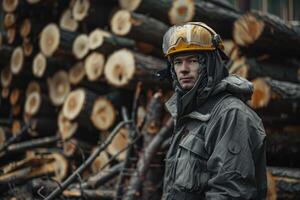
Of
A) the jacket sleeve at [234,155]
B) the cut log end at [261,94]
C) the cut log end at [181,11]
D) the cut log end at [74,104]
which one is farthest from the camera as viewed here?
the cut log end at [74,104]

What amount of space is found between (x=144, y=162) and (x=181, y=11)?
211 centimetres

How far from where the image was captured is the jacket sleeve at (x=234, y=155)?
2.49 metres

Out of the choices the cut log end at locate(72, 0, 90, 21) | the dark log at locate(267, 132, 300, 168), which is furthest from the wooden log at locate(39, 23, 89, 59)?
the dark log at locate(267, 132, 300, 168)

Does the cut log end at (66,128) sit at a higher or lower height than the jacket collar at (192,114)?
lower

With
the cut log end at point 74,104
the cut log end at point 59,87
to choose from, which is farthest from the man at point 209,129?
the cut log end at point 59,87

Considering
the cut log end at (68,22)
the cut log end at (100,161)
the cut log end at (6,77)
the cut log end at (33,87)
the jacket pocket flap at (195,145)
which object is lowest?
the cut log end at (100,161)

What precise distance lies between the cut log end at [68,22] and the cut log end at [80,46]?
561 millimetres

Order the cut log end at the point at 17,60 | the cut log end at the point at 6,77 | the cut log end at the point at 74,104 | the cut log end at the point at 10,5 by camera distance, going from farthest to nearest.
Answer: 1. the cut log end at the point at 6,77
2. the cut log end at the point at 10,5
3. the cut log end at the point at 17,60
4. the cut log end at the point at 74,104

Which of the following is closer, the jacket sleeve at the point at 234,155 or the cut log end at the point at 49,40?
the jacket sleeve at the point at 234,155

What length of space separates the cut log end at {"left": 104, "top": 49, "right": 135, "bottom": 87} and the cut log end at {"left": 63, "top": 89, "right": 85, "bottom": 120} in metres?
0.67

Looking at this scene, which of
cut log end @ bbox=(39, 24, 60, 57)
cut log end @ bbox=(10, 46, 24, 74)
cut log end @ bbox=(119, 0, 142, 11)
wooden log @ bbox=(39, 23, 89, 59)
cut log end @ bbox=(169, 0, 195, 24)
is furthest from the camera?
cut log end @ bbox=(10, 46, 24, 74)

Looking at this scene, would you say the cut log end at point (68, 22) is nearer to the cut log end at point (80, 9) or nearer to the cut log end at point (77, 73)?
the cut log end at point (80, 9)

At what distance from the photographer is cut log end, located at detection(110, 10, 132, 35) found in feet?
20.6

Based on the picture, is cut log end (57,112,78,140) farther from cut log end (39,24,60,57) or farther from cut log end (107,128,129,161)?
cut log end (39,24,60,57)
